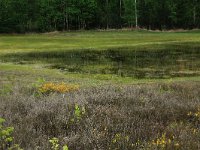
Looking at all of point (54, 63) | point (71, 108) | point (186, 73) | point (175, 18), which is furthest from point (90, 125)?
point (175, 18)

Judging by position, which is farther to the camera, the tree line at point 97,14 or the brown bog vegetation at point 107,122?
the tree line at point 97,14

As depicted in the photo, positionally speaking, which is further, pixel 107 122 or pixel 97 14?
pixel 97 14

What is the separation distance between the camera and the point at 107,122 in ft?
29.0

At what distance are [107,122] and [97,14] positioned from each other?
89433mm

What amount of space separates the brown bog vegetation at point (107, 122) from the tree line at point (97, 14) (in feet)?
249

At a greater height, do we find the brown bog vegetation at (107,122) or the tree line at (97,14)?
the tree line at (97,14)

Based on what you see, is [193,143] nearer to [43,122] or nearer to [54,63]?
[43,122]

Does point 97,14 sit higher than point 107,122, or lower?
higher

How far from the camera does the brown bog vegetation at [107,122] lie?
24.6ft

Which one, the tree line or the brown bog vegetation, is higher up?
the tree line

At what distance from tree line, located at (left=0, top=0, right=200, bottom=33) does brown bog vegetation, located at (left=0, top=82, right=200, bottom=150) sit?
75808 millimetres

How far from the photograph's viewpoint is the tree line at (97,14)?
8962cm

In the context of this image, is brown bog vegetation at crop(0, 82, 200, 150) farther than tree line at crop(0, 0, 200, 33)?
No

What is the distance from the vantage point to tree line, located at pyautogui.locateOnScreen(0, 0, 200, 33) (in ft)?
294
